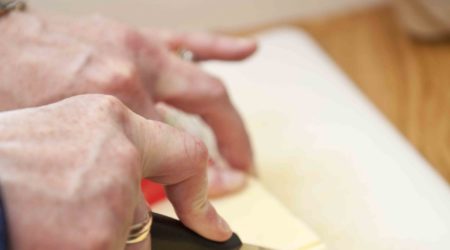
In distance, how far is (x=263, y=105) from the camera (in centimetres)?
95

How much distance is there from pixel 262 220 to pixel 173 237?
19 centimetres

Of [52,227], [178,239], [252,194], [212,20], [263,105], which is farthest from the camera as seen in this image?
[212,20]

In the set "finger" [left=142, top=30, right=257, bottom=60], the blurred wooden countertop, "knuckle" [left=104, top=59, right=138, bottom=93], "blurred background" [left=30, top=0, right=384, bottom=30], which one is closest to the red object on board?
"knuckle" [left=104, top=59, right=138, bottom=93]

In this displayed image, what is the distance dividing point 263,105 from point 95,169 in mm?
519

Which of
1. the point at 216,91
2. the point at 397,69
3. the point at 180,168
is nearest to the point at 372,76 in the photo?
the point at 397,69

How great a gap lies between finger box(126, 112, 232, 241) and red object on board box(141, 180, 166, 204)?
187mm

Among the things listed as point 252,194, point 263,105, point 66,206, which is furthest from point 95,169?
point 263,105

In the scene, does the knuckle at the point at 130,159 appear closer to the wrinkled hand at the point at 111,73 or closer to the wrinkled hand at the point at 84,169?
the wrinkled hand at the point at 84,169

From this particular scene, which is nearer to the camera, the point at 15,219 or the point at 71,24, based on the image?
the point at 15,219

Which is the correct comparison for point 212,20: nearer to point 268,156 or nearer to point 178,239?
point 268,156

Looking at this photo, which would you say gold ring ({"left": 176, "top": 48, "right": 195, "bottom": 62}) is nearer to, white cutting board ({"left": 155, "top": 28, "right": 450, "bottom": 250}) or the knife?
white cutting board ({"left": 155, "top": 28, "right": 450, "bottom": 250})

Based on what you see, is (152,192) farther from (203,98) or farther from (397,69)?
(397,69)

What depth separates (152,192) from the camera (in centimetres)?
74

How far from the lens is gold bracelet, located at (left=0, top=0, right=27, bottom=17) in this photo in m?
0.76
